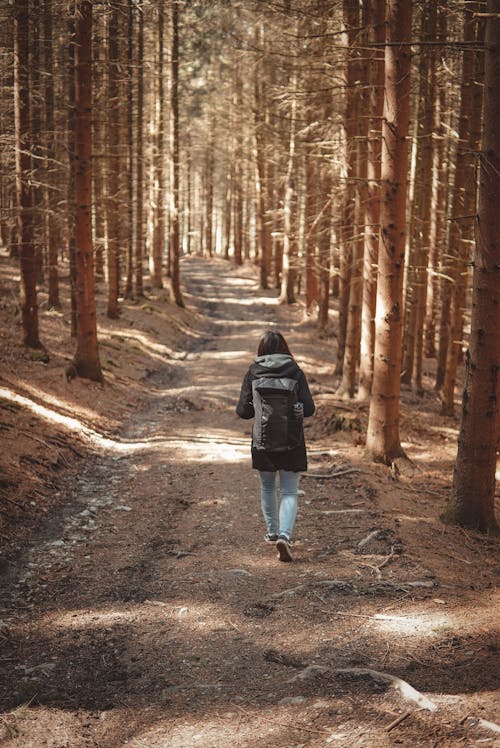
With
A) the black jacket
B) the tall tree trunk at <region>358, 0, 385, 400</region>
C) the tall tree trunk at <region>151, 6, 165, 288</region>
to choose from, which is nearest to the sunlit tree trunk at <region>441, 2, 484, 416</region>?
the tall tree trunk at <region>358, 0, 385, 400</region>

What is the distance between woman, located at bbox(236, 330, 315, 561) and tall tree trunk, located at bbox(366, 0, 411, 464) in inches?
145

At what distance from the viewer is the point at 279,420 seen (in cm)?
654

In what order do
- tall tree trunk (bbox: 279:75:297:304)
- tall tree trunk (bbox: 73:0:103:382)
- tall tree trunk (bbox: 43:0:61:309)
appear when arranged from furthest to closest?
tall tree trunk (bbox: 279:75:297:304) → tall tree trunk (bbox: 43:0:61:309) → tall tree trunk (bbox: 73:0:103:382)

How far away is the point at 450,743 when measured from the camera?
11.7ft

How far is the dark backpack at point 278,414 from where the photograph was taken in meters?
6.54

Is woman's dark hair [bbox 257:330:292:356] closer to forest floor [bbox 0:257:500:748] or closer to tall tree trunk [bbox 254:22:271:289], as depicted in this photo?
forest floor [bbox 0:257:500:748]

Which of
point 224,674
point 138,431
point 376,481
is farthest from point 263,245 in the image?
point 224,674

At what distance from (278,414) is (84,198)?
980cm

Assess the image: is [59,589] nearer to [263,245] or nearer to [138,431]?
[138,431]

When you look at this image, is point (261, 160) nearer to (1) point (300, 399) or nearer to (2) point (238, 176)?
(2) point (238, 176)

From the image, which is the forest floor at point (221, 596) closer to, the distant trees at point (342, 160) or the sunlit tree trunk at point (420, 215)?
the distant trees at point (342, 160)

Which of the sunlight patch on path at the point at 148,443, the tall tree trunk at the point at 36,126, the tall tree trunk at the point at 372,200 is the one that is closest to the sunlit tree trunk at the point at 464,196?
the tall tree trunk at the point at 372,200

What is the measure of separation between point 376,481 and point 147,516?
3.54m

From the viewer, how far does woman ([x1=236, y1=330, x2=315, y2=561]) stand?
6.56m
